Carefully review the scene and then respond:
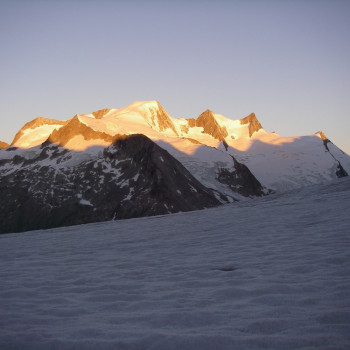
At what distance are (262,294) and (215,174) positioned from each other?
82.9 meters

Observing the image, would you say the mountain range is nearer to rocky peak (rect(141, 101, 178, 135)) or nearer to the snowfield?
rocky peak (rect(141, 101, 178, 135))

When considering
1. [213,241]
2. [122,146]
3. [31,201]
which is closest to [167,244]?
[213,241]

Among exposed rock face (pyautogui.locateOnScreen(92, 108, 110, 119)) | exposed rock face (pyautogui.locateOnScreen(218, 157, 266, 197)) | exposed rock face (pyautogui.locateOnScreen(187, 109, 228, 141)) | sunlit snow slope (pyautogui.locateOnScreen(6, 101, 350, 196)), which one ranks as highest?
exposed rock face (pyautogui.locateOnScreen(92, 108, 110, 119))

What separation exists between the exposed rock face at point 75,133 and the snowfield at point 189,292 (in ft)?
237

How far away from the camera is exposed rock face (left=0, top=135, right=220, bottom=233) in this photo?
5869 cm

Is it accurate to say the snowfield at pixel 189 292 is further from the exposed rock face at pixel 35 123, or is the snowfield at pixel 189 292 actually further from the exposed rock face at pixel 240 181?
the exposed rock face at pixel 35 123

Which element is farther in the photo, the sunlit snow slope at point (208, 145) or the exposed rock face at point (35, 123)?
the exposed rock face at point (35, 123)

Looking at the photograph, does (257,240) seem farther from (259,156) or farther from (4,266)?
(259,156)

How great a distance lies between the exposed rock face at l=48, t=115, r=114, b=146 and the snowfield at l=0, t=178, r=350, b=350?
72291 millimetres

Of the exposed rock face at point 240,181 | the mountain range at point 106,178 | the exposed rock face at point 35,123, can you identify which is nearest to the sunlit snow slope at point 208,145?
the exposed rock face at point 35,123

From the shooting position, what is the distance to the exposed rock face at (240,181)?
86806 mm

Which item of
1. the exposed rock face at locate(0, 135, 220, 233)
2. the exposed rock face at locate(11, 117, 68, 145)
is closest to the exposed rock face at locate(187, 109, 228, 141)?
the exposed rock face at locate(11, 117, 68, 145)

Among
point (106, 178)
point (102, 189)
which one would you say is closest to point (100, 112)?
point (106, 178)

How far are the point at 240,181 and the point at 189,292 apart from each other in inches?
3309
